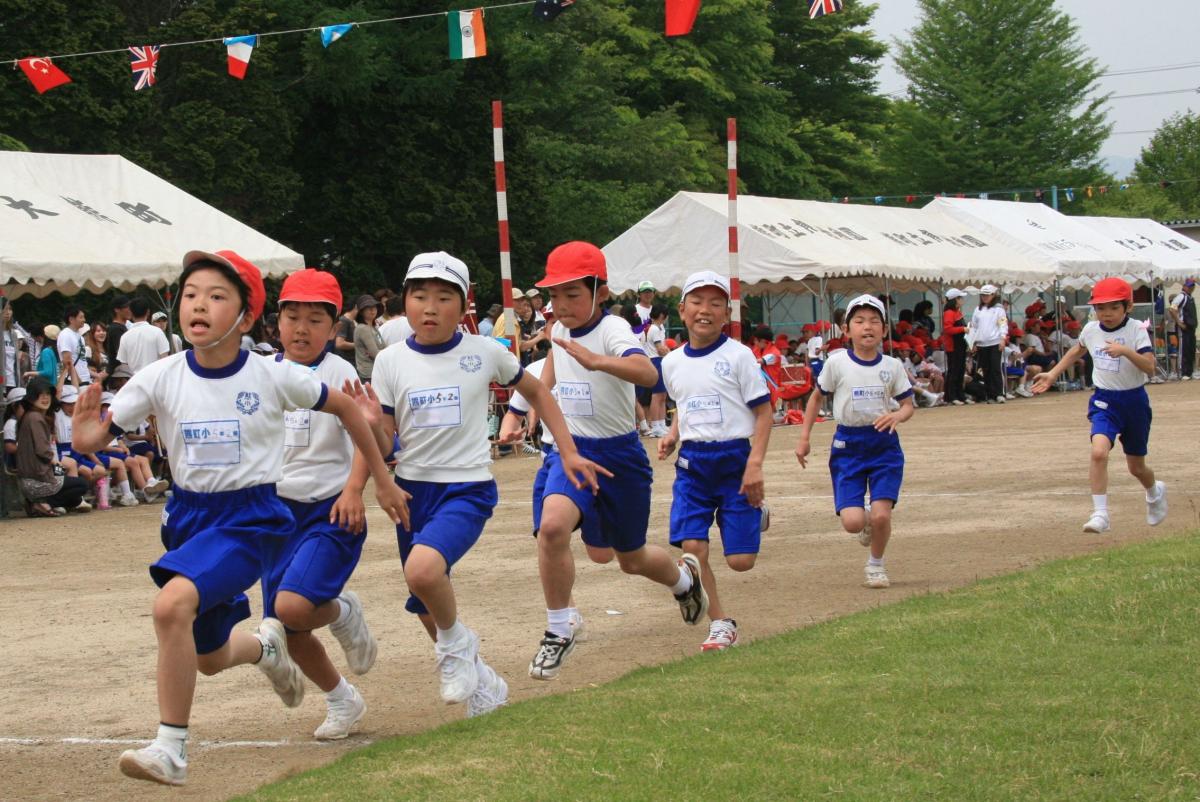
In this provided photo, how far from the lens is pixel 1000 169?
211 feet

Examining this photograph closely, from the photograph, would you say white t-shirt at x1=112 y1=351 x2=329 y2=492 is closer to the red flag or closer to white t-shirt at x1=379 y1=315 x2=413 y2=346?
white t-shirt at x1=379 y1=315 x2=413 y2=346

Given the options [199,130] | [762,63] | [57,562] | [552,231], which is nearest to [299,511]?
[57,562]

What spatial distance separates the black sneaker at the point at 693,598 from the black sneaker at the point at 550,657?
1.02m

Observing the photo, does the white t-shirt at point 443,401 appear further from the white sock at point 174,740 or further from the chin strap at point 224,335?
the white sock at point 174,740

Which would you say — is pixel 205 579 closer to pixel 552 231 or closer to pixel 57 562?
pixel 57 562

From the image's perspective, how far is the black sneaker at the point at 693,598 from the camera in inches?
312

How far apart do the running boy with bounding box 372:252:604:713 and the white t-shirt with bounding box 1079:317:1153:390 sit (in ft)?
20.2

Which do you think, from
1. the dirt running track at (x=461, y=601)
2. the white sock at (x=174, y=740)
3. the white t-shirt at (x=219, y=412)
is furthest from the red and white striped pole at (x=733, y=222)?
the white sock at (x=174, y=740)

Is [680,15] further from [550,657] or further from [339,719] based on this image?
[339,719]

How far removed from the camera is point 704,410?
822cm

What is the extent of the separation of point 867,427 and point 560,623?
3.56 meters

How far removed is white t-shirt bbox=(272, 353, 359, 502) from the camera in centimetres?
669

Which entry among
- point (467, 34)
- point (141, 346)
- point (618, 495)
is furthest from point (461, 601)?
point (467, 34)

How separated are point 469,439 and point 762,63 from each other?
51.6 m
